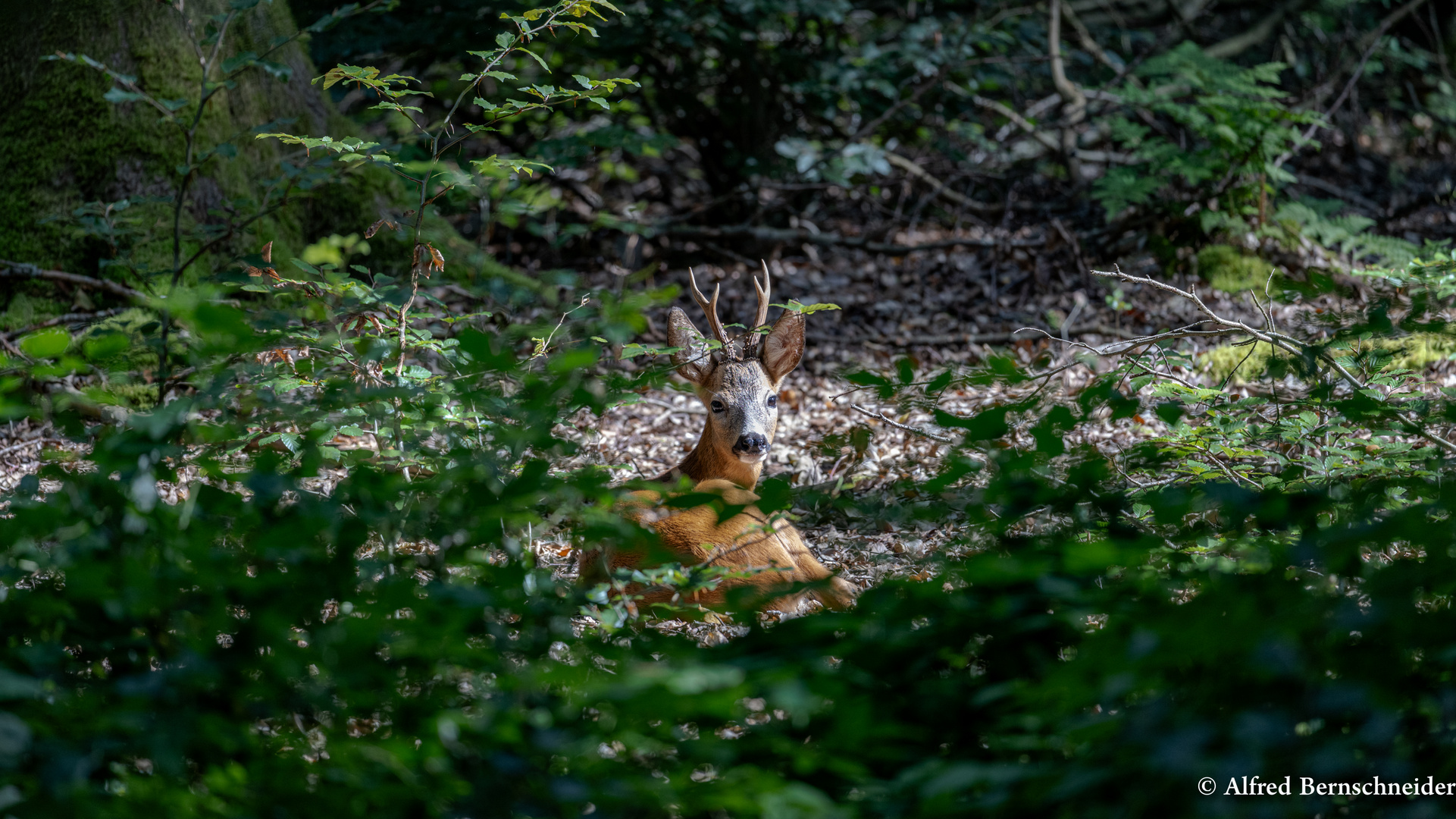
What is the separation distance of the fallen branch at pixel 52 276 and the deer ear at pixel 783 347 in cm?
262

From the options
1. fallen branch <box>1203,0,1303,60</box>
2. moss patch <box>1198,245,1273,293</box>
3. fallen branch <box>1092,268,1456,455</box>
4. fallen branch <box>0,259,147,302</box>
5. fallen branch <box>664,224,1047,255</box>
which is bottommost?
fallen branch <box>1092,268,1456,455</box>

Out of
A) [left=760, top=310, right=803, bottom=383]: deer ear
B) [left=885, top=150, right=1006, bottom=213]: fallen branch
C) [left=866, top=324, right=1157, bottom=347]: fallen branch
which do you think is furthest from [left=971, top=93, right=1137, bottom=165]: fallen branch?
[left=760, top=310, right=803, bottom=383]: deer ear

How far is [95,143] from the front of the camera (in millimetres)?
5137

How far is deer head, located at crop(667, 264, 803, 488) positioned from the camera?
3768mm

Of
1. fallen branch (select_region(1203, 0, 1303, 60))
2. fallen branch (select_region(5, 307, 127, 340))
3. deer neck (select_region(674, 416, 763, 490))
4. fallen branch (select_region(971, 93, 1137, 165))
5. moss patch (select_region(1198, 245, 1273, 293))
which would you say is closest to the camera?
deer neck (select_region(674, 416, 763, 490))

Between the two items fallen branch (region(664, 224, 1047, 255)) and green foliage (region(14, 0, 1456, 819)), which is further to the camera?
fallen branch (region(664, 224, 1047, 255))

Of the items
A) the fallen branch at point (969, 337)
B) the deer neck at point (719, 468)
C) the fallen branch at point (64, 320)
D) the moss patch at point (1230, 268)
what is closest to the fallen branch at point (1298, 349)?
the deer neck at point (719, 468)

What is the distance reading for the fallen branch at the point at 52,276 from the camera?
437cm

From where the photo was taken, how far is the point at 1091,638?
4.24 feet

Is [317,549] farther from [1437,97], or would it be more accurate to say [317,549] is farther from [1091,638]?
[1437,97]

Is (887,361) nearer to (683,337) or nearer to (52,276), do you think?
(683,337)

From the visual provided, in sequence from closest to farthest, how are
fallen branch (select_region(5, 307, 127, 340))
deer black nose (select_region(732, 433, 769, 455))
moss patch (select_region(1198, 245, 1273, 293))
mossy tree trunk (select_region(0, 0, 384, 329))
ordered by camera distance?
deer black nose (select_region(732, 433, 769, 455))
fallen branch (select_region(5, 307, 127, 340))
mossy tree trunk (select_region(0, 0, 384, 329))
moss patch (select_region(1198, 245, 1273, 293))

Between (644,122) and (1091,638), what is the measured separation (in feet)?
24.6

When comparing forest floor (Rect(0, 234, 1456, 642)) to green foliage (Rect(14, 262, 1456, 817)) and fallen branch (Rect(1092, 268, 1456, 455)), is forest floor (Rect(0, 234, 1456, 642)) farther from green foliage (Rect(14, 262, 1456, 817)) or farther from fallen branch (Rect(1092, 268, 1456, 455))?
green foliage (Rect(14, 262, 1456, 817))
